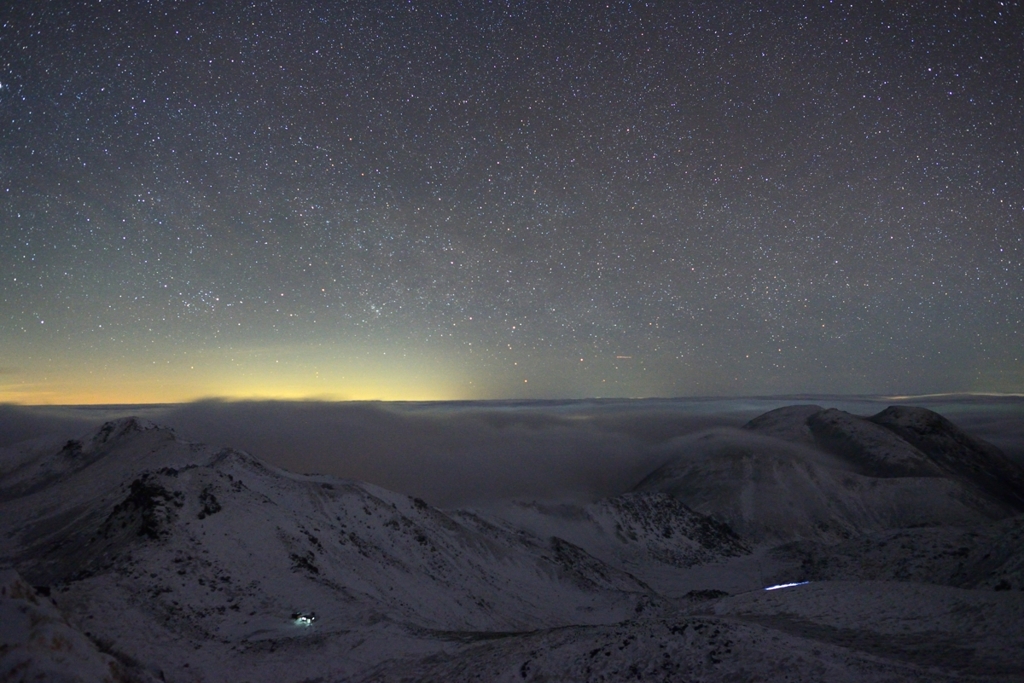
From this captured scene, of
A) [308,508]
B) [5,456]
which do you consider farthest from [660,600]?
[5,456]

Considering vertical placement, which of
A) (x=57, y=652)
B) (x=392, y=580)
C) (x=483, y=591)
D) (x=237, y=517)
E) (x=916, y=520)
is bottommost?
(x=916, y=520)

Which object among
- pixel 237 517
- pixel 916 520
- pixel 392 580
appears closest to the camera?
pixel 237 517

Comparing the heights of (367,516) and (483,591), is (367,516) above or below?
above

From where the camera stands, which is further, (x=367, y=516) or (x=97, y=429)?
→ (x=97, y=429)

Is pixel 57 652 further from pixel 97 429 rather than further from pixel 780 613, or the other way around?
pixel 97 429

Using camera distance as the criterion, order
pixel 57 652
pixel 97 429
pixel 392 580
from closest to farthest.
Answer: pixel 57 652 → pixel 392 580 → pixel 97 429

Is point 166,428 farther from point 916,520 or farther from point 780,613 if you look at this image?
point 916,520

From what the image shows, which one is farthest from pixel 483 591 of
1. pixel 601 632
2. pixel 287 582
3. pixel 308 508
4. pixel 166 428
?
pixel 166 428
